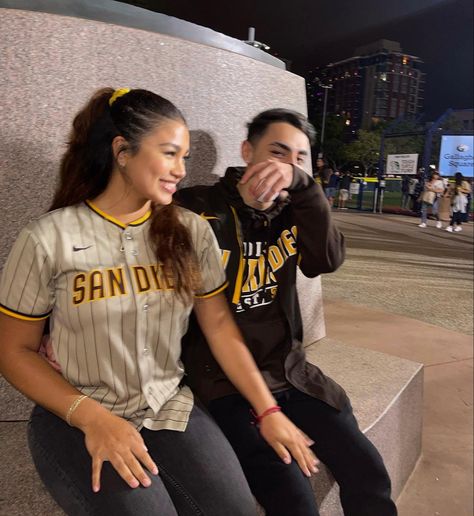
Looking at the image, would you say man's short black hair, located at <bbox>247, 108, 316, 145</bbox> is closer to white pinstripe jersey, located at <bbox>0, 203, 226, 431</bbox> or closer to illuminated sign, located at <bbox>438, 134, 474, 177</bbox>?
white pinstripe jersey, located at <bbox>0, 203, 226, 431</bbox>

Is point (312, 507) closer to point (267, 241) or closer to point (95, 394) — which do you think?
point (95, 394)

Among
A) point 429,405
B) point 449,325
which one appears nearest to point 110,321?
point 429,405

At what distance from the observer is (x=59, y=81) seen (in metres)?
2.03

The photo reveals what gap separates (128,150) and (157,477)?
92cm

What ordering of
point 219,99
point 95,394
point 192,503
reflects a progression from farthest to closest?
point 219,99 → point 95,394 → point 192,503

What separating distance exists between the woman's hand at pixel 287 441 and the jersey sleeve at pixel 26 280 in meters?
0.77

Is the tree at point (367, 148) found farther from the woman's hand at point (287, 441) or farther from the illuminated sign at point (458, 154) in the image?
the woman's hand at point (287, 441)

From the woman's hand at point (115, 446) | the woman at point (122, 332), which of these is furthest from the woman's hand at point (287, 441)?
the woman's hand at point (115, 446)

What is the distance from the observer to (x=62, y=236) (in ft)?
4.74

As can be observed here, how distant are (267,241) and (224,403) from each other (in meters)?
0.62

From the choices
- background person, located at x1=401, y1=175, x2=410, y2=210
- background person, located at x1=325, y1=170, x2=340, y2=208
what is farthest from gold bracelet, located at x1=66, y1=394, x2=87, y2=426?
background person, located at x1=401, y1=175, x2=410, y2=210

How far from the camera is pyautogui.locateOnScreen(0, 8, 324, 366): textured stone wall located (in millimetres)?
1960

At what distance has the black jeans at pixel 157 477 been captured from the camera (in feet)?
4.13

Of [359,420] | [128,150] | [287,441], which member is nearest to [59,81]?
[128,150]
